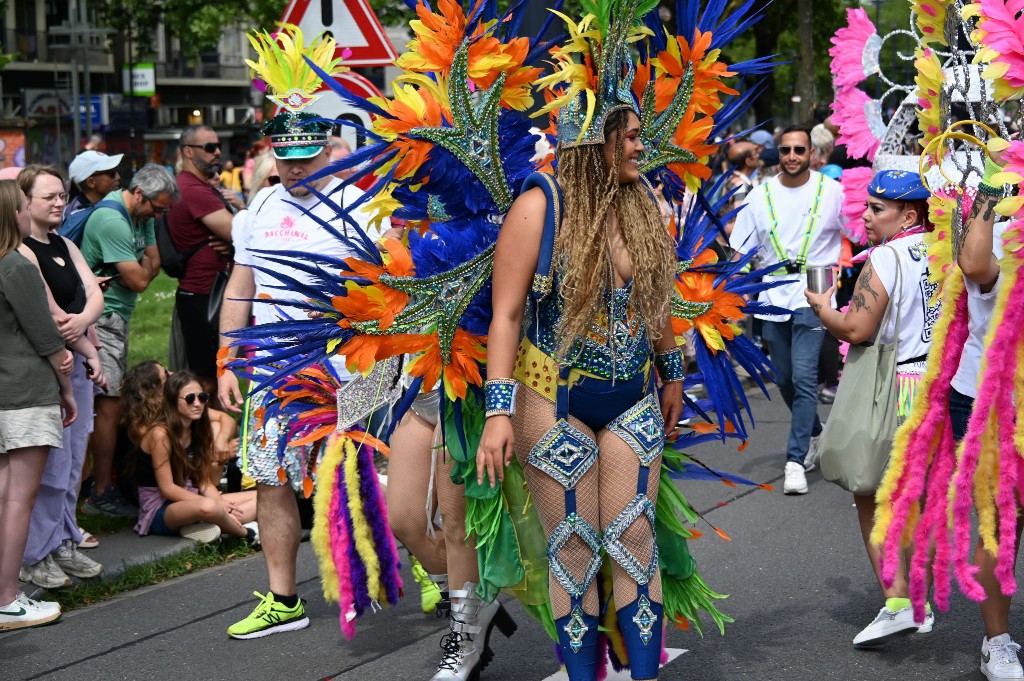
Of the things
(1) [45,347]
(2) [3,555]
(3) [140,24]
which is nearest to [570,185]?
(1) [45,347]

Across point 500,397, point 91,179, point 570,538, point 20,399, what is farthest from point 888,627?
point 91,179

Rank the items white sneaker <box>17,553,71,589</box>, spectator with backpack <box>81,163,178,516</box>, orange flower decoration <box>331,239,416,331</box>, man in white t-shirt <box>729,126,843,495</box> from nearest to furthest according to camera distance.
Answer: orange flower decoration <box>331,239,416,331</box> → white sneaker <box>17,553,71,589</box> → spectator with backpack <box>81,163,178,516</box> → man in white t-shirt <box>729,126,843,495</box>

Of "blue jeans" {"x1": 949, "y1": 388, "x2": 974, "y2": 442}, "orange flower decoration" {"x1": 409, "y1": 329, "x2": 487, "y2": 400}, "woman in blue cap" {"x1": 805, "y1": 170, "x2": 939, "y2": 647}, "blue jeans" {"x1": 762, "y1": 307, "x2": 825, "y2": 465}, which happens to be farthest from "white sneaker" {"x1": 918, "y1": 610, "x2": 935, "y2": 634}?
"blue jeans" {"x1": 762, "y1": 307, "x2": 825, "y2": 465}

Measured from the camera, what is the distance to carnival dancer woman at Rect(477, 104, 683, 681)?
371 centimetres

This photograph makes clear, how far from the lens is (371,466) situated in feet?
16.8

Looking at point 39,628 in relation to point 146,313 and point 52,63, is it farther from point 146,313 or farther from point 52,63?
point 52,63

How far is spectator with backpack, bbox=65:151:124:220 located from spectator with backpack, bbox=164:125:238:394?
1.26ft

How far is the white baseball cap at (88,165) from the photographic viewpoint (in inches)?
297

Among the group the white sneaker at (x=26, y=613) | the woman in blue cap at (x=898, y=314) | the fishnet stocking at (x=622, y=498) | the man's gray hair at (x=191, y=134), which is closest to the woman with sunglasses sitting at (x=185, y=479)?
the white sneaker at (x=26, y=613)

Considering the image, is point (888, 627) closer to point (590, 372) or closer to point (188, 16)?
→ point (590, 372)

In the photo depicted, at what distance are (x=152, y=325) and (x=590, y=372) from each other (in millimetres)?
10968

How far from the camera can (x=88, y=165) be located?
7562 millimetres

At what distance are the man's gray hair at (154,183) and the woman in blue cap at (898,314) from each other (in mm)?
4268

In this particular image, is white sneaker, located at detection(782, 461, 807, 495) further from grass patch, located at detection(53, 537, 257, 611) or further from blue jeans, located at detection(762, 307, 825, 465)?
grass patch, located at detection(53, 537, 257, 611)
